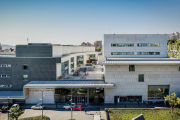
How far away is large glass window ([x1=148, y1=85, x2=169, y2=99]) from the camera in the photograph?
3231 centimetres

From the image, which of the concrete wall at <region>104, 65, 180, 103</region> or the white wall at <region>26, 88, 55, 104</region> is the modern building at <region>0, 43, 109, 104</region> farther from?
the concrete wall at <region>104, 65, 180, 103</region>

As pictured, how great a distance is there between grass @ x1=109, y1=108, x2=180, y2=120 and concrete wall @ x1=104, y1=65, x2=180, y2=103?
6.02 metres

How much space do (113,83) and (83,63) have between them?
121 feet

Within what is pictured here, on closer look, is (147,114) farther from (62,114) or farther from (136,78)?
(62,114)

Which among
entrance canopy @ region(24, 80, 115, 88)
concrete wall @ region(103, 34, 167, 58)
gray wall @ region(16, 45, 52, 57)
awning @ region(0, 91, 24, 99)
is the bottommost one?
awning @ region(0, 91, 24, 99)

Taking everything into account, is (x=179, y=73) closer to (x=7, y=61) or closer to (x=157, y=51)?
→ (x=157, y=51)

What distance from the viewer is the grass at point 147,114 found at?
2367 cm

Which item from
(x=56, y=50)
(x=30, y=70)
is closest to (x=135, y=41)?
(x=56, y=50)

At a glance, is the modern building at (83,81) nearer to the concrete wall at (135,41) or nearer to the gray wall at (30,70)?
the gray wall at (30,70)

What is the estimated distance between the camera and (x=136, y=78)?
31.7m

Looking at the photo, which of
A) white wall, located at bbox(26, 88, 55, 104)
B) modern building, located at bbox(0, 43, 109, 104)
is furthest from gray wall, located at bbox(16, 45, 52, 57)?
white wall, located at bbox(26, 88, 55, 104)

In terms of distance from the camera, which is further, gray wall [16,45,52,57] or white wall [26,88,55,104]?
gray wall [16,45,52,57]

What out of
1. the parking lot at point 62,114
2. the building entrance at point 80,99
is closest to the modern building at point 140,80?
the building entrance at point 80,99

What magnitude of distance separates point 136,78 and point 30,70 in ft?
87.9
